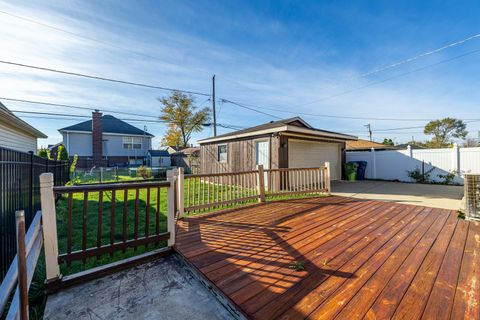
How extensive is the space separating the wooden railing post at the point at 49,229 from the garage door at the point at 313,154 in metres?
7.39

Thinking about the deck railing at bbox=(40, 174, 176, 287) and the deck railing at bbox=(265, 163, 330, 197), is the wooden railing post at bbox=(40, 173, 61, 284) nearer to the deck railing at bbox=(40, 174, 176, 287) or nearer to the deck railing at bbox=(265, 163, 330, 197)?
the deck railing at bbox=(40, 174, 176, 287)

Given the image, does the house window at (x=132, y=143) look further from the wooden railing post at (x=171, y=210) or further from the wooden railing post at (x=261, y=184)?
the wooden railing post at (x=171, y=210)

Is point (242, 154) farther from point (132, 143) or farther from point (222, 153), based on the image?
point (132, 143)

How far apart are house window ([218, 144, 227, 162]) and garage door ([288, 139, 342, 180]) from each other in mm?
3324

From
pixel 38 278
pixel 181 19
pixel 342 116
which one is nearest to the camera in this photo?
pixel 38 278

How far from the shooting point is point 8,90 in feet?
38.7

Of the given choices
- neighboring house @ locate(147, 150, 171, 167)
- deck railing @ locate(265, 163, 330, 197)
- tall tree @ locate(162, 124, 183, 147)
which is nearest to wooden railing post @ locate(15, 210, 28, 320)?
deck railing @ locate(265, 163, 330, 197)

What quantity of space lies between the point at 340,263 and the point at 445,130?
3524 cm

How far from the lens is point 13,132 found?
24.1 ft

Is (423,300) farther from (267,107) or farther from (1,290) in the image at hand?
(267,107)

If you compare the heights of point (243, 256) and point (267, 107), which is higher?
point (267, 107)

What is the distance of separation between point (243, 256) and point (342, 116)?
832 inches

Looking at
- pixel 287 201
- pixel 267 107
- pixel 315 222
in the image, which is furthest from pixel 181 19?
pixel 267 107

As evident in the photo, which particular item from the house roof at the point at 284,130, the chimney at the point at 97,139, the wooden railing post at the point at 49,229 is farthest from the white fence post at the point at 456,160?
the chimney at the point at 97,139
